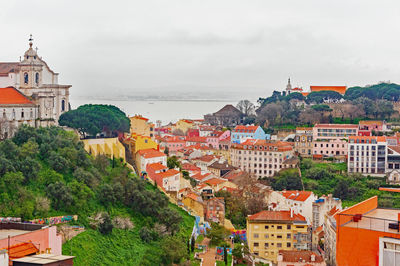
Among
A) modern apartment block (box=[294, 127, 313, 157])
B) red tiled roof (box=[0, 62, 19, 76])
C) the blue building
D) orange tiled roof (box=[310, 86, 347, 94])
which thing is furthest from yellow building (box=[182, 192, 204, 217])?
orange tiled roof (box=[310, 86, 347, 94])

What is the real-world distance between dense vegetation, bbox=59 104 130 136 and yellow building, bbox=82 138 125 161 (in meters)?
0.78

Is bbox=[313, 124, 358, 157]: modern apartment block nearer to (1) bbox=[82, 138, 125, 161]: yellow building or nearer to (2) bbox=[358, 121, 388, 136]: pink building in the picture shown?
(2) bbox=[358, 121, 388, 136]: pink building

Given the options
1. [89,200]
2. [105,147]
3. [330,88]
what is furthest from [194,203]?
[330,88]

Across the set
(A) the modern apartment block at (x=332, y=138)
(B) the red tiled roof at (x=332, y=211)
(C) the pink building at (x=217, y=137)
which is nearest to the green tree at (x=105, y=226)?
(B) the red tiled roof at (x=332, y=211)

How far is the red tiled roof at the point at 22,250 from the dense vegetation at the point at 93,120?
18507 mm

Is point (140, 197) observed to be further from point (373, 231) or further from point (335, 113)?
point (335, 113)

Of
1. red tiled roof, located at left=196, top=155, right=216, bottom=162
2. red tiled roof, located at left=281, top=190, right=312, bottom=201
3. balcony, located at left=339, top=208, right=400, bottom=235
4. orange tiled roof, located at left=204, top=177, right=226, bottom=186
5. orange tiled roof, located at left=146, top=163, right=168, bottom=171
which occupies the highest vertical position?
balcony, located at left=339, top=208, right=400, bottom=235

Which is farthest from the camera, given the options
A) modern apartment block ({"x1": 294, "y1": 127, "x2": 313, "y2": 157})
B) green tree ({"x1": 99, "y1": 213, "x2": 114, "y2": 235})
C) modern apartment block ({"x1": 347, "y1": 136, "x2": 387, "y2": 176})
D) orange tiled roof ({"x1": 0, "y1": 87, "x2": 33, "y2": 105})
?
modern apartment block ({"x1": 294, "y1": 127, "x2": 313, "y2": 157})

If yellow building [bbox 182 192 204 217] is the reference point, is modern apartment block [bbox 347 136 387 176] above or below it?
above

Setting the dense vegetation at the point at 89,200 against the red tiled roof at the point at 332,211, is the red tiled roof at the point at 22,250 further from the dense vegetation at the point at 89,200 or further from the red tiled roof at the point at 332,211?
the red tiled roof at the point at 332,211

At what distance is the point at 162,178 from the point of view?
28156mm

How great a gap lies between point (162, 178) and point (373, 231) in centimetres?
2306

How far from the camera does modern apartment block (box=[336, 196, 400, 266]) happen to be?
529cm

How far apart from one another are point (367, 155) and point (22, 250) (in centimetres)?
2978
